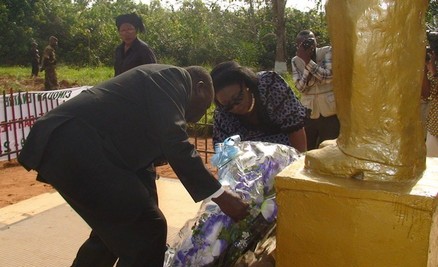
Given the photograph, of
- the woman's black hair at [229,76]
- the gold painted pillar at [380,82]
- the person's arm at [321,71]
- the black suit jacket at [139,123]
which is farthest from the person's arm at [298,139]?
the gold painted pillar at [380,82]

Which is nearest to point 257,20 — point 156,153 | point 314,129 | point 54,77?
point 54,77

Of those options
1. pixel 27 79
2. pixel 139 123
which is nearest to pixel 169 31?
pixel 27 79

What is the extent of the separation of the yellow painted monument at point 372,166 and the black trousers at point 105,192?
0.68 meters

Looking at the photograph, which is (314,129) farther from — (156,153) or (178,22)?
(178,22)

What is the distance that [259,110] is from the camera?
297 cm

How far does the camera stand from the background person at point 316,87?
149 inches

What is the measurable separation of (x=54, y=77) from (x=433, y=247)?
13.0 metres

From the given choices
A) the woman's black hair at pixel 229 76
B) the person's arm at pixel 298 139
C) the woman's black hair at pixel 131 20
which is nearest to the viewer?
the woman's black hair at pixel 229 76

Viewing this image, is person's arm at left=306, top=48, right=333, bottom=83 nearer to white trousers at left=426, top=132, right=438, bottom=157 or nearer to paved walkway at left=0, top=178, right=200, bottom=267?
white trousers at left=426, top=132, right=438, bottom=157

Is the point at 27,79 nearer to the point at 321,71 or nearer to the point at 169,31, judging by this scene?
the point at 169,31

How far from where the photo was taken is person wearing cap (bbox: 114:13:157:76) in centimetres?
476

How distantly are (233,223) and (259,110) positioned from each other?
91 cm

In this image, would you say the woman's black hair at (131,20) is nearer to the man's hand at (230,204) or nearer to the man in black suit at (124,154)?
the man in black suit at (124,154)

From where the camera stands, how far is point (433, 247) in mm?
1642
